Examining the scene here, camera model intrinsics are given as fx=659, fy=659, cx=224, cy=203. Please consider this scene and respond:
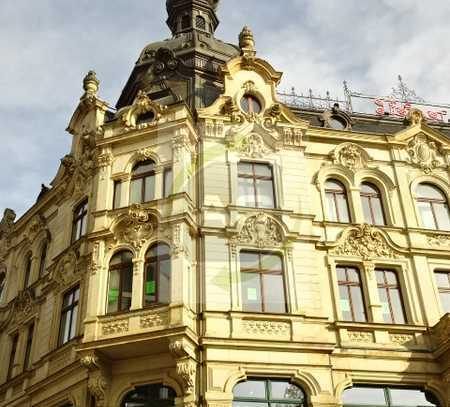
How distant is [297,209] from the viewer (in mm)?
23406

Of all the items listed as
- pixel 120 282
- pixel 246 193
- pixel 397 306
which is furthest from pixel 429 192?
pixel 120 282

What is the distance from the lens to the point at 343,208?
24719 millimetres

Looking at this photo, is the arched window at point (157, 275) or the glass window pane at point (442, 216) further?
the glass window pane at point (442, 216)

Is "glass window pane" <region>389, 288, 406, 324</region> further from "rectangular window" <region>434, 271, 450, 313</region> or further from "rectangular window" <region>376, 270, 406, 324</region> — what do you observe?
"rectangular window" <region>434, 271, 450, 313</region>

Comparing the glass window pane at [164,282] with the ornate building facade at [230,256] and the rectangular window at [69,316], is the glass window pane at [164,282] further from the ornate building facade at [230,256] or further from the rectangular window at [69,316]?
the rectangular window at [69,316]

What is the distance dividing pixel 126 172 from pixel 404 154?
11058mm

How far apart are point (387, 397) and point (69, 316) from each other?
11084mm

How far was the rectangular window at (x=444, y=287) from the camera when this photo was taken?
75.7 feet

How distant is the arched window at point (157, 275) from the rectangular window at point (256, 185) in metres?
3.60

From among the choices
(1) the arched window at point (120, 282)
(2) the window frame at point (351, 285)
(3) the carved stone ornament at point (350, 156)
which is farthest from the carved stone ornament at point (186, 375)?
(3) the carved stone ornament at point (350, 156)

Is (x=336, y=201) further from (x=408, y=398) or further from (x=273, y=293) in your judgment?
(x=408, y=398)

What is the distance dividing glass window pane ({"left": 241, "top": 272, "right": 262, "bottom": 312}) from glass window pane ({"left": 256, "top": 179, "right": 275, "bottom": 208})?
2.95 meters

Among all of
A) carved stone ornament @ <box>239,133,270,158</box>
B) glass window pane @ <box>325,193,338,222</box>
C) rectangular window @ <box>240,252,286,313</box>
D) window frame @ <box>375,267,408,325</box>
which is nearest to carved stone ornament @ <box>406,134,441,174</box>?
glass window pane @ <box>325,193,338,222</box>

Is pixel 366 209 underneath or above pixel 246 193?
above
